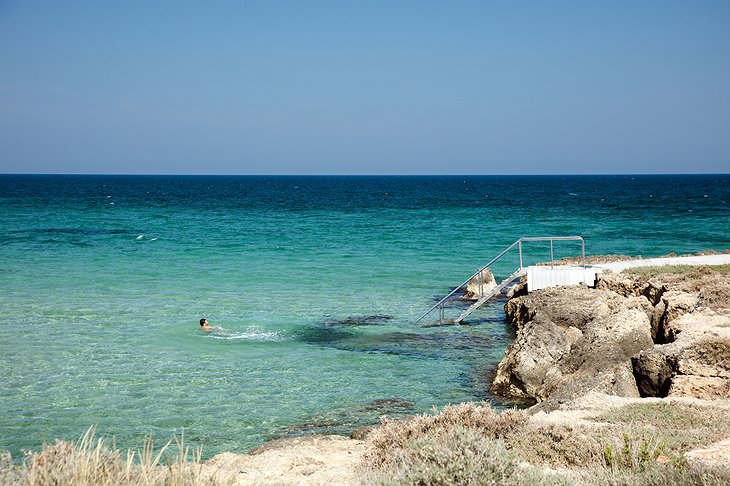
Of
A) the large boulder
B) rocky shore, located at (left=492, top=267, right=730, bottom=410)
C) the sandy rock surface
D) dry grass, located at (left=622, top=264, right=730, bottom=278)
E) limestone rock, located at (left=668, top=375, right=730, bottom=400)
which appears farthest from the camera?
dry grass, located at (left=622, top=264, right=730, bottom=278)

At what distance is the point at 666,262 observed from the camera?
73.8 feet

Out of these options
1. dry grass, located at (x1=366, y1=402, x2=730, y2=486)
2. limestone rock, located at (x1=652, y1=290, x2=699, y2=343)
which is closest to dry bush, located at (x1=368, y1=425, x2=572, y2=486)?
dry grass, located at (x1=366, y1=402, x2=730, y2=486)

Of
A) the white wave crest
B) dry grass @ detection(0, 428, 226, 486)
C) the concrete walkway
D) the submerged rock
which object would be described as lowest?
the submerged rock

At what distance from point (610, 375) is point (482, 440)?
249 inches

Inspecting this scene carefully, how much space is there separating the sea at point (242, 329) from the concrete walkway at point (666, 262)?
374 cm

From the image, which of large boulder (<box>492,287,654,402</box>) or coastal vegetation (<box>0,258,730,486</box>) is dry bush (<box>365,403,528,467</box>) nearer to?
coastal vegetation (<box>0,258,730,486</box>)

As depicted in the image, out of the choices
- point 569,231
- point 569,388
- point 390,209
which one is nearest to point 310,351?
point 569,388

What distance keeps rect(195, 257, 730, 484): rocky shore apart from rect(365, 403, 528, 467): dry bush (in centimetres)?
2

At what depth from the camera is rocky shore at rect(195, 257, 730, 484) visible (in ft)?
22.3

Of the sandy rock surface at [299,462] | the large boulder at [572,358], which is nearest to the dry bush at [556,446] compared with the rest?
the sandy rock surface at [299,462]

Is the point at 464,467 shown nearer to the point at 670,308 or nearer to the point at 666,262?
the point at 670,308

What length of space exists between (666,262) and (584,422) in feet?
48.8

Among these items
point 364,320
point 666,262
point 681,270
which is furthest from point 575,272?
point 364,320

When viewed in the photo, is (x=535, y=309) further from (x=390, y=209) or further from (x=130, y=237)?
(x=390, y=209)
